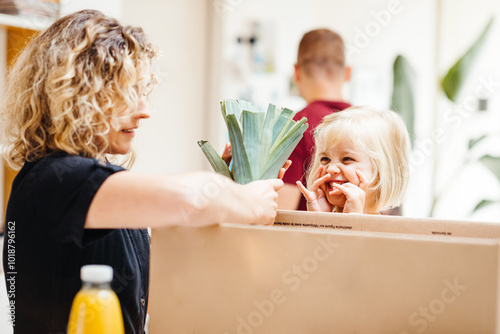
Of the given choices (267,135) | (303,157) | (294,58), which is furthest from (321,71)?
(294,58)

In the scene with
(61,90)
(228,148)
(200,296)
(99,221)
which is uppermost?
(61,90)

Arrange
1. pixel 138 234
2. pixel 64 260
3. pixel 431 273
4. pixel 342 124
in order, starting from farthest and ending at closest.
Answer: pixel 342 124 → pixel 138 234 → pixel 64 260 → pixel 431 273

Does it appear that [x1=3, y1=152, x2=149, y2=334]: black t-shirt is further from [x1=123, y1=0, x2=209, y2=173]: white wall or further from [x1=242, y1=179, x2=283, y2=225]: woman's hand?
[x1=123, y1=0, x2=209, y2=173]: white wall

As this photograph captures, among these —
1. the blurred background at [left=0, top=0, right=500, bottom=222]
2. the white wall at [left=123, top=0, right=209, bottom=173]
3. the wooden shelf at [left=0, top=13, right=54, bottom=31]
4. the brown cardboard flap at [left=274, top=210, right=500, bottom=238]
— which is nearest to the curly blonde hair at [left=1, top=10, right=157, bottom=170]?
the brown cardboard flap at [left=274, top=210, right=500, bottom=238]

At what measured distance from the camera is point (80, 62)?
1.04 metres

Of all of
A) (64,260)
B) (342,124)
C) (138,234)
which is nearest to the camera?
(64,260)

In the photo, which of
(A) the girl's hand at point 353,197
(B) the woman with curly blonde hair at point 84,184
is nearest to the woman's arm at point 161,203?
(B) the woman with curly blonde hair at point 84,184

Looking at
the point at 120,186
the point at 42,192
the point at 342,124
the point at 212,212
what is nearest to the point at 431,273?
the point at 212,212

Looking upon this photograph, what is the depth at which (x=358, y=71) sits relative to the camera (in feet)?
12.5

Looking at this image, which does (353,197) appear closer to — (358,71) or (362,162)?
(362,162)

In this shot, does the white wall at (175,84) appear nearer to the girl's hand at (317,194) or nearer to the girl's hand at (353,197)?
the girl's hand at (317,194)

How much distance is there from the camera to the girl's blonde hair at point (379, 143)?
1.51 metres

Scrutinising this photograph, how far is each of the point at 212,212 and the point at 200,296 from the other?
16cm

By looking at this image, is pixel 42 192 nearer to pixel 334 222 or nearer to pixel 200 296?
pixel 200 296
